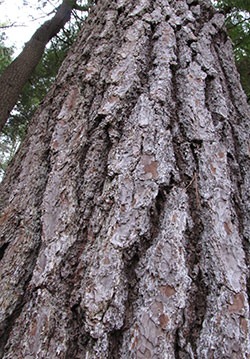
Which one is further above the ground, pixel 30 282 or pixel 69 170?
pixel 69 170

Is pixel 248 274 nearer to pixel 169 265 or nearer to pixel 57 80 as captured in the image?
pixel 169 265

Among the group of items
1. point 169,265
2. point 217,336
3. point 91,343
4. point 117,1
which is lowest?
point 91,343

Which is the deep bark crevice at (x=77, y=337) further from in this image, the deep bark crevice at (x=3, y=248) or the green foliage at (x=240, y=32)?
the green foliage at (x=240, y=32)

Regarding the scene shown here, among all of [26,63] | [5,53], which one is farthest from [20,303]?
[5,53]

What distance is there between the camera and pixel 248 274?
71 cm

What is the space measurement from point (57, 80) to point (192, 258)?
122cm

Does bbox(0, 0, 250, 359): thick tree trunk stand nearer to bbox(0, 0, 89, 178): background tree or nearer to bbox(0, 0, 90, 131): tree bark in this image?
bbox(0, 0, 90, 131): tree bark

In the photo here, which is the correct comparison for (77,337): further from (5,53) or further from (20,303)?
(5,53)

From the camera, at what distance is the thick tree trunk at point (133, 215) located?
638 millimetres

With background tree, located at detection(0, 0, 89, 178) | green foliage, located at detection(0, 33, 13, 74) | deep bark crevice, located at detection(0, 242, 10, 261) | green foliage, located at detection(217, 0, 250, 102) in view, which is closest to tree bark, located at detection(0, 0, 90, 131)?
background tree, located at detection(0, 0, 89, 178)

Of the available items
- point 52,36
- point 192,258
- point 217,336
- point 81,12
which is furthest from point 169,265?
point 52,36

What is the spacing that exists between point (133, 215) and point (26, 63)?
471 centimetres

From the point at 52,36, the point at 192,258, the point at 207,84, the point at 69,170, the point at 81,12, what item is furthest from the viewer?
the point at 52,36

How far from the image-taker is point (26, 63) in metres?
4.48
